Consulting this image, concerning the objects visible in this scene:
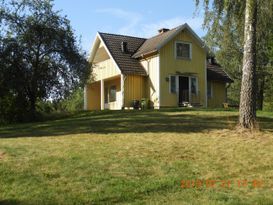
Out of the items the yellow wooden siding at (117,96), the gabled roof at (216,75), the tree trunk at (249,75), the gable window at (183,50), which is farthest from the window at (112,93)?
the tree trunk at (249,75)

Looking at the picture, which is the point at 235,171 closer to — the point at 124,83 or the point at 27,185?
the point at 27,185

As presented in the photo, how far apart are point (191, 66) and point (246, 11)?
1776 centimetres

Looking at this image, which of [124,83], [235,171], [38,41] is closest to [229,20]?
[235,171]

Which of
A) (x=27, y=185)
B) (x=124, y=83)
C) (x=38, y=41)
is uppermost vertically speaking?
(x=38, y=41)

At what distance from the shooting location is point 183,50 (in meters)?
32.9

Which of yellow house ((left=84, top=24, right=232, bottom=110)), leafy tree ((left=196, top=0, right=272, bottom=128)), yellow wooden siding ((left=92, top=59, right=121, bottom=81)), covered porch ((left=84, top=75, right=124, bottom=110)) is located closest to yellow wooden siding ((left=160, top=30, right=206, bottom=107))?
yellow house ((left=84, top=24, right=232, bottom=110))

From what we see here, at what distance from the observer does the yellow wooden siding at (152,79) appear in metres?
31.5

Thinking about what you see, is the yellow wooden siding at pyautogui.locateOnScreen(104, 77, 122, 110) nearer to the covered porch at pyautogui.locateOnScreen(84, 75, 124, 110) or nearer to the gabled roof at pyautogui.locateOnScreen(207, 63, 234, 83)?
the covered porch at pyautogui.locateOnScreen(84, 75, 124, 110)

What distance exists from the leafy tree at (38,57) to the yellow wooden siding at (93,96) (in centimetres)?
A: 1019

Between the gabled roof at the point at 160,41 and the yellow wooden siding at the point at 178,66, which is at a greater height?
the gabled roof at the point at 160,41

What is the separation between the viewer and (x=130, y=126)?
671 inches

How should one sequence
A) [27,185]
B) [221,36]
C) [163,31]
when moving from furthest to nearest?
[163,31] → [221,36] → [27,185]

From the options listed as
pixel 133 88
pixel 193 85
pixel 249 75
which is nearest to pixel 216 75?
pixel 193 85

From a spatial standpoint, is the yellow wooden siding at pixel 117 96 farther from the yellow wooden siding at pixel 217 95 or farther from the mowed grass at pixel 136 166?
the mowed grass at pixel 136 166
